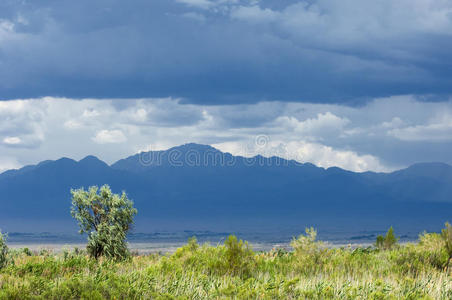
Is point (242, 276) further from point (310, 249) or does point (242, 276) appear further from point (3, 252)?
point (3, 252)

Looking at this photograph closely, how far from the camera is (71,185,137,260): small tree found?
18.7 metres

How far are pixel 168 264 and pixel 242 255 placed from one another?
239 centimetres

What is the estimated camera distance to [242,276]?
15383 millimetres

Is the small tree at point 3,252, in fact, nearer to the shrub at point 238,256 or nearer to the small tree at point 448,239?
the shrub at point 238,256

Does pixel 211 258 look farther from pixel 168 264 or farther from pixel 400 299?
pixel 400 299

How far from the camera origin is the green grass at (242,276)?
36.2ft

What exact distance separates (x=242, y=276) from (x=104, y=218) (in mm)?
6113

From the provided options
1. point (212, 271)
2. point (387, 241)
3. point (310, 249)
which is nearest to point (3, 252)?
point (212, 271)

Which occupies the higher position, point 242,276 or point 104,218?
point 104,218

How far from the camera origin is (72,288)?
10.8 metres

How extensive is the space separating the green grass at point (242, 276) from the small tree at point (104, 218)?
1033 millimetres

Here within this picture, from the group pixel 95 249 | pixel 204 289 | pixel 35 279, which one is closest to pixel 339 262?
pixel 204 289

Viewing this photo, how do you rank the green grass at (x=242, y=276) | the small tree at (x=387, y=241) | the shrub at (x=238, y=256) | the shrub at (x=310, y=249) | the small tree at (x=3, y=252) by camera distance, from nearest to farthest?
1. the green grass at (x=242, y=276)
2. the shrub at (x=238, y=256)
3. the small tree at (x=3, y=252)
4. the shrub at (x=310, y=249)
5. the small tree at (x=387, y=241)

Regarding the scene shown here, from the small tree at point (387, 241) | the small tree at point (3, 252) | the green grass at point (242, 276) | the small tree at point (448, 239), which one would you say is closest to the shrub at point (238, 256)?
the green grass at point (242, 276)
